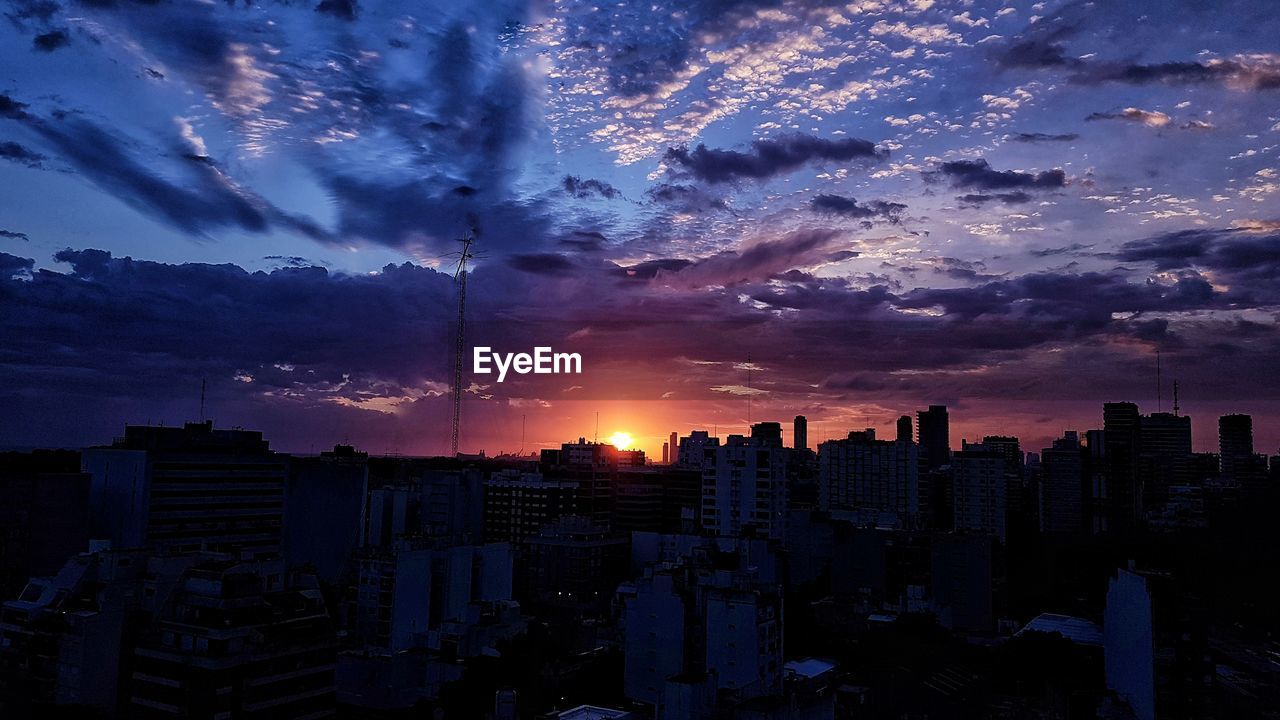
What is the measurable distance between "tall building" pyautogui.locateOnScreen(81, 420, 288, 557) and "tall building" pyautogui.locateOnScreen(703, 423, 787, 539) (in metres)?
31.1

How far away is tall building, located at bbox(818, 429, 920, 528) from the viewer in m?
86.6

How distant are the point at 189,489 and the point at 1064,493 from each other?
93257mm

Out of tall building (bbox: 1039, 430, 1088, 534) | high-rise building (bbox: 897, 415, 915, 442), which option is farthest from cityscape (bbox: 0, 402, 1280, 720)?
high-rise building (bbox: 897, 415, 915, 442)

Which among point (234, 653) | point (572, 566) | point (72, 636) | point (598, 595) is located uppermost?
point (234, 653)

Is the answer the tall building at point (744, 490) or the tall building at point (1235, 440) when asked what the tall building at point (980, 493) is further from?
the tall building at point (1235, 440)

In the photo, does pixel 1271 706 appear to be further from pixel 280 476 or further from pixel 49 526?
pixel 49 526

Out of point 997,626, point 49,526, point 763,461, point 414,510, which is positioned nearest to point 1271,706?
point 997,626

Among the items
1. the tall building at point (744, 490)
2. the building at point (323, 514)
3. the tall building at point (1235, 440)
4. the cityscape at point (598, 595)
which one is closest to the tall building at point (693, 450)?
the cityscape at point (598, 595)

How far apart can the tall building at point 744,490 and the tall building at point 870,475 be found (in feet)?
90.1

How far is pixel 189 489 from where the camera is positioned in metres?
54.3

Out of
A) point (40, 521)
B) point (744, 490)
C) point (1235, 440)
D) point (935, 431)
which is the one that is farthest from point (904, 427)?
point (40, 521)

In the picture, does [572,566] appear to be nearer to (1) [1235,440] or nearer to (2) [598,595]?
(2) [598,595]

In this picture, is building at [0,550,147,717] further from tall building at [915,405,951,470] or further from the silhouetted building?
tall building at [915,405,951,470]

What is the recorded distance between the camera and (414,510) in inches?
2842
